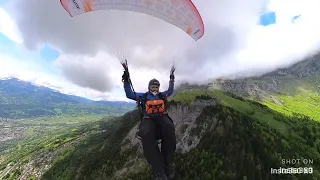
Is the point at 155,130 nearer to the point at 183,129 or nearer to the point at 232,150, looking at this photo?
the point at 232,150

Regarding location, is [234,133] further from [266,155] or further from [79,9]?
[79,9]

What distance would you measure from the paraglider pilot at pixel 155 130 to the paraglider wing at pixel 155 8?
3.19 metres

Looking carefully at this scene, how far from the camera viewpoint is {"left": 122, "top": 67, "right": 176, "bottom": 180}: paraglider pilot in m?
11.7

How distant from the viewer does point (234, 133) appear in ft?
385

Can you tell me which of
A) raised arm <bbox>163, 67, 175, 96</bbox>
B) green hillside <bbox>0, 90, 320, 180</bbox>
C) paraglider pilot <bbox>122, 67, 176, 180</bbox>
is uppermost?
raised arm <bbox>163, 67, 175, 96</bbox>

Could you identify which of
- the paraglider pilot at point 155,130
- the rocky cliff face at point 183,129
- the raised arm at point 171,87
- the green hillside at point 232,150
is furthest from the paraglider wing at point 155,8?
the rocky cliff face at point 183,129

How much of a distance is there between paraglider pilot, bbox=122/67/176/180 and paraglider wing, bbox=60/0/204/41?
10.5 ft

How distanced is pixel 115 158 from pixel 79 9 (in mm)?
130550

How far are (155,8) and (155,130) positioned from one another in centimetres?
556

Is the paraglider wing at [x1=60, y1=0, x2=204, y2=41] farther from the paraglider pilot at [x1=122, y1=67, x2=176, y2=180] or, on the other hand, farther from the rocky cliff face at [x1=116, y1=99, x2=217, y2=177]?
the rocky cliff face at [x1=116, y1=99, x2=217, y2=177]

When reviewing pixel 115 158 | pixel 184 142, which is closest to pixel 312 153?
pixel 184 142

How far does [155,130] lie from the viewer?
1221 centimetres

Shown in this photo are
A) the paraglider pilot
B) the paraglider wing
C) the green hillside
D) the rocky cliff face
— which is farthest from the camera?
the rocky cliff face

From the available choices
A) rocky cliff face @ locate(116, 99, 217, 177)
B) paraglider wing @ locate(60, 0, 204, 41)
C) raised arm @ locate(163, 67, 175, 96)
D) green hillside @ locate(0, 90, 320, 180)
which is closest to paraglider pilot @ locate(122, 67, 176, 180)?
raised arm @ locate(163, 67, 175, 96)
